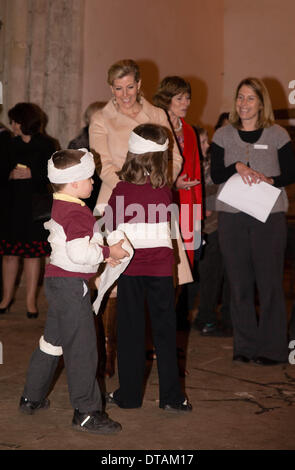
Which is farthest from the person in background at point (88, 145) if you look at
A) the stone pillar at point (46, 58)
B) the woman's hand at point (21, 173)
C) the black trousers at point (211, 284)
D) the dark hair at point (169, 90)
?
the stone pillar at point (46, 58)

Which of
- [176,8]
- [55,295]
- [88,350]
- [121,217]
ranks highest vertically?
[176,8]

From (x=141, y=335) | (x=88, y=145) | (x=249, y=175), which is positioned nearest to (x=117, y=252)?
(x=141, y=335)

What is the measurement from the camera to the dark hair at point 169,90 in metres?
4.74

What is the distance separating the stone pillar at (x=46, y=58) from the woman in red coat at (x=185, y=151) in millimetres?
2950

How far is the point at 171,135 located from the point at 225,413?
5.29 ft

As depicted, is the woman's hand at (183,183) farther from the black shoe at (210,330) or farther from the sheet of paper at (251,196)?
the black shoe at (210,330)

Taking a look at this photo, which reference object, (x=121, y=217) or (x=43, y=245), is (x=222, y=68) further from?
(x=121, y=217)

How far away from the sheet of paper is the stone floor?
92 centimetres

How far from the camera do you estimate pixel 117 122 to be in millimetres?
4184

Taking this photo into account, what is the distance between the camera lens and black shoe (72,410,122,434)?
3.27 meters

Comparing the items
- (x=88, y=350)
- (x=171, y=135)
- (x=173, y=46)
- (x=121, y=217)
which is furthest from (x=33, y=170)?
(x=173, y=46)

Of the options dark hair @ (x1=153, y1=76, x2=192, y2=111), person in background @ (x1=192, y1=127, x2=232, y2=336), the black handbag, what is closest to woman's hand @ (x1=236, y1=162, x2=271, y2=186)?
dark hair @ (x1=153, y1=76, x2=192, y2=111)

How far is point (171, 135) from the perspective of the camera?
4359 mm

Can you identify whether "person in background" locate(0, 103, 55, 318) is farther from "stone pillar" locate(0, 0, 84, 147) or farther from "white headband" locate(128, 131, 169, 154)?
"white headband" locate(128, 131, 169, 154)
